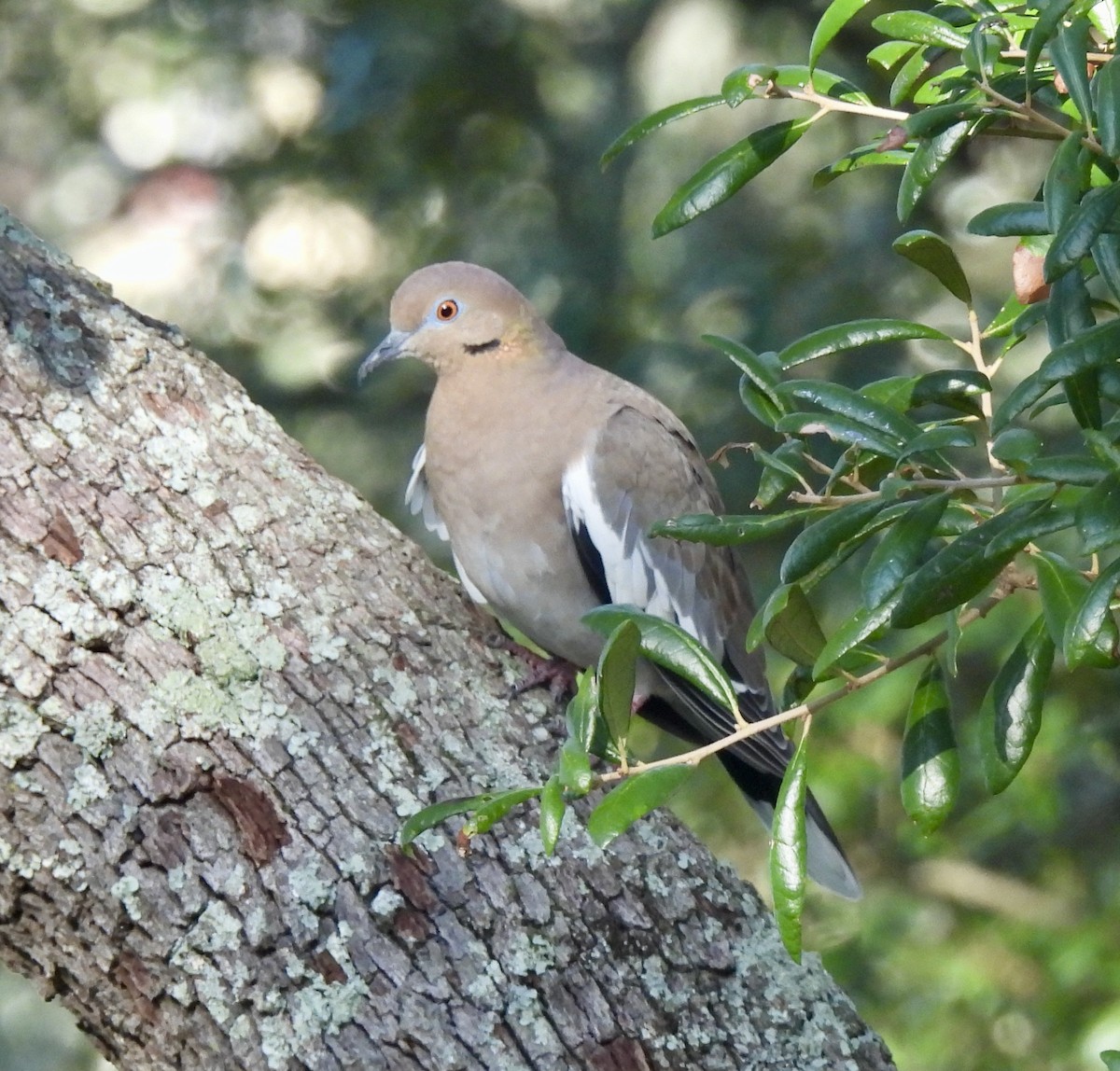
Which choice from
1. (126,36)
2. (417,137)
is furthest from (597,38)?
(126,36)

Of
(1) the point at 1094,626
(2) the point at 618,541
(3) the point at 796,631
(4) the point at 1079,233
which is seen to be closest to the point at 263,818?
(3) the point at 796,631

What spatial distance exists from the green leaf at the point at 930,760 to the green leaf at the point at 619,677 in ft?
0.97

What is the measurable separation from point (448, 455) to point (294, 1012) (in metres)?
1.51

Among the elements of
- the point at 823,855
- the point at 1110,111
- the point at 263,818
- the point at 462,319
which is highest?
the point at 1110,111

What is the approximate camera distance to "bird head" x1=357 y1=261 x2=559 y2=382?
314 centimetres

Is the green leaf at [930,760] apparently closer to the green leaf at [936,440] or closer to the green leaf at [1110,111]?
the green leaf at [936,440]

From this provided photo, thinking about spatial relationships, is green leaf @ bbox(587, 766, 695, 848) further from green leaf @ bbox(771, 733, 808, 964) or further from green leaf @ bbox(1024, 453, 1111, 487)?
green leaf @ bbox(1024, 453, 1111, 487)

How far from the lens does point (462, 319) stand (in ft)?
10.3

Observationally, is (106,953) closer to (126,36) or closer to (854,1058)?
(854,1058)

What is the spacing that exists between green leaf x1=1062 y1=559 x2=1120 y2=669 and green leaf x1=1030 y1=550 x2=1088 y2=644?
0.04 m

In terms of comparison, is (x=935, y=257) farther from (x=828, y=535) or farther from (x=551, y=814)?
(x=551, y=814)

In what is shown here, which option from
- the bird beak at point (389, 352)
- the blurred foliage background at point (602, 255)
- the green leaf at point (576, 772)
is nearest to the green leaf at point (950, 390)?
the green leaf at point (576, 772)

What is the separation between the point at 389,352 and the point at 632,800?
199 cm

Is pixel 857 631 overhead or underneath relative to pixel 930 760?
overhead
